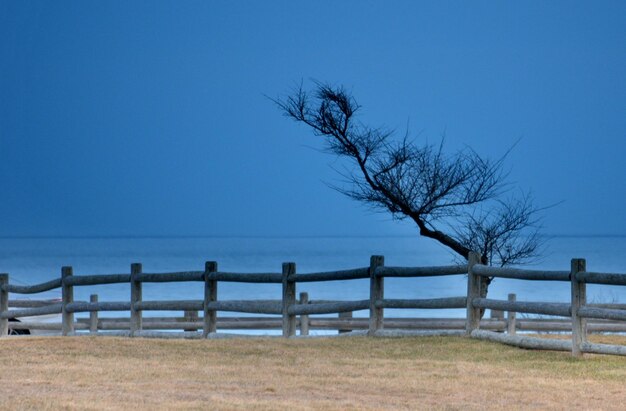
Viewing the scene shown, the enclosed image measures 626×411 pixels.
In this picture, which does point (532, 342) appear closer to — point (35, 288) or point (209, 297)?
point (209, 297)

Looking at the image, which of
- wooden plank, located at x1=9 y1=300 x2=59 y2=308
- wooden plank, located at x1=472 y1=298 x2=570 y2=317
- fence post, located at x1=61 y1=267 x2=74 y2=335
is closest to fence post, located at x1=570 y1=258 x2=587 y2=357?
wooden plank, located at x1=472 y1=298 x2=570 y2=317

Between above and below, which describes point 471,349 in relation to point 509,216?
below

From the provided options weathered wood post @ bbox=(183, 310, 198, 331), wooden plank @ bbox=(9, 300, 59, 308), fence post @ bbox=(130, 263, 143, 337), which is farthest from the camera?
wooden plank @ bbox=(9, 300, 59, 308)

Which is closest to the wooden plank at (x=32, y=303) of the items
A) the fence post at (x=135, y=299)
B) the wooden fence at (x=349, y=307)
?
the wooden fence at (x=349, y=307)

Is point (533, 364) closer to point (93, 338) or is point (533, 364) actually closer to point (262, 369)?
point (262, 369)

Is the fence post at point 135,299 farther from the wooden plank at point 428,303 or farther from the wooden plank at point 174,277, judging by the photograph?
the wooden plank at point 428,303

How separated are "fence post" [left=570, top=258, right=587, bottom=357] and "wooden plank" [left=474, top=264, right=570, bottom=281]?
0.22 metres

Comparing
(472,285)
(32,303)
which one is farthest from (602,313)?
(32,303)

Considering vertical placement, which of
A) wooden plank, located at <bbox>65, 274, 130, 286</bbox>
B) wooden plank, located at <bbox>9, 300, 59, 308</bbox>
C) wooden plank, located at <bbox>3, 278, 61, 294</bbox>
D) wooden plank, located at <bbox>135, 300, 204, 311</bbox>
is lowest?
wooden plank, located at <bbox>9, 300, 59, 308</bbox>

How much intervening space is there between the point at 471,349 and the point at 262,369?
11.5 ft

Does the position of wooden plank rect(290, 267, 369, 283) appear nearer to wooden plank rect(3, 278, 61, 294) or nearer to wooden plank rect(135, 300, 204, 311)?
wooden plank rect(135, 300, 204, 311)

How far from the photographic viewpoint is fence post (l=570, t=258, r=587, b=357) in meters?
15.1

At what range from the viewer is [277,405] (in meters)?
11.0

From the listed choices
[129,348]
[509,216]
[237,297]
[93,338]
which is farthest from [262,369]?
[237,297]
